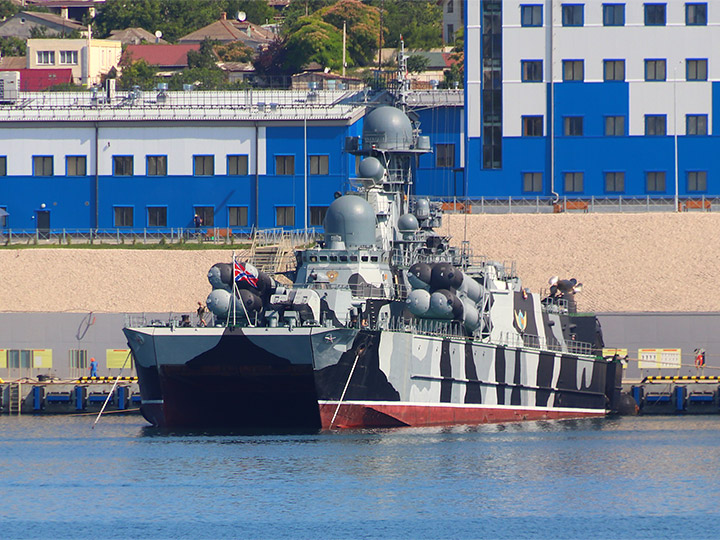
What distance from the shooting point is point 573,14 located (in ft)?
277

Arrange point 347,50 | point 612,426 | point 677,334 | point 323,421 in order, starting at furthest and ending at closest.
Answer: point 347,50 < point 677,334 < point 612,426 < point 323,421

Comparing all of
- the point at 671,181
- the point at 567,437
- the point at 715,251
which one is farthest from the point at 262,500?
the point at 671,181

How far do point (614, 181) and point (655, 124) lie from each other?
368cm

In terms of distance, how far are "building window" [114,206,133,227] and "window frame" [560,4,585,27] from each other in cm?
2444

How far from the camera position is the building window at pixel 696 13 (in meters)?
84.3

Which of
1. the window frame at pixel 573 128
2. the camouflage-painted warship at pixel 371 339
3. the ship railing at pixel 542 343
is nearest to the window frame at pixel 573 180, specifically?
the window frame at pixel 573 128

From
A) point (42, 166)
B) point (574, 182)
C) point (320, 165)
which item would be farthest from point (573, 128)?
point (42, 166)

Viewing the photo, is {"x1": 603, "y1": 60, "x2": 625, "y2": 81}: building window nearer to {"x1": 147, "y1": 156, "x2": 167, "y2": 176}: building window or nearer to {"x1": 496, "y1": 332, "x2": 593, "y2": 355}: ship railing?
{"x1": 147, "y1": 156, "x2": 167, "y2": 176}: building window

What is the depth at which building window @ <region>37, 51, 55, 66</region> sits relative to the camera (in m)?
136

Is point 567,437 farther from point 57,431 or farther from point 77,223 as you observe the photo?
point 77,223

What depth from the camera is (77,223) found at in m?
83.2

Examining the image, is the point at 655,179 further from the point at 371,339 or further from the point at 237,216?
the point at 371,339

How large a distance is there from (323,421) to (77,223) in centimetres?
3605

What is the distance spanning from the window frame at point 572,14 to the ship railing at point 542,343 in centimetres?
2603
